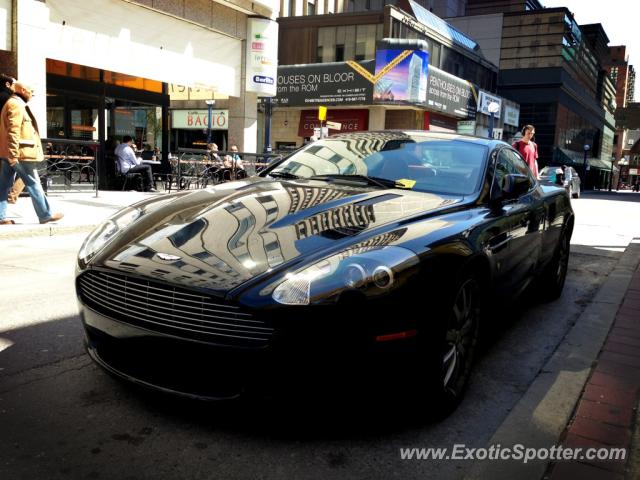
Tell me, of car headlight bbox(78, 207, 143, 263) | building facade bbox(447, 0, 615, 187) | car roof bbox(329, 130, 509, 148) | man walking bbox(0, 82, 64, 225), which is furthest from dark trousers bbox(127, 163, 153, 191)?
building facade bbox(447, 0, 615, 187)

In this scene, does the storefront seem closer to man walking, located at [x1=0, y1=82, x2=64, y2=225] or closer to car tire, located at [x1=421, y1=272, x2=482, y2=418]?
man walking, located at [x1=0, y1=82, x2=64, y2=225]

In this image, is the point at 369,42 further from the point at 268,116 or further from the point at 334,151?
the point at 334,151

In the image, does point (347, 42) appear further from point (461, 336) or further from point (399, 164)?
point (461, 336)

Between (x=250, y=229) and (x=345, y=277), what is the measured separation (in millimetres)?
645

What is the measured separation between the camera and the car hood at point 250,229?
2420 mm

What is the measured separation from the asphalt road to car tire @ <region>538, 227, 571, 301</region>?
1.80 m

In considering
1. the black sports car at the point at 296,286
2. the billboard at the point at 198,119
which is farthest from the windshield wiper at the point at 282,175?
the billboard at the point at 198,119

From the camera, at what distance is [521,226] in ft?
13.0

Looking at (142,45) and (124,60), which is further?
(142,45)

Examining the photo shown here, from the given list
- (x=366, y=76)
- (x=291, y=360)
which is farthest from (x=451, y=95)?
(x=291, y=360)

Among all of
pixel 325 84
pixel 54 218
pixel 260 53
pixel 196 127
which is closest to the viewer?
pixel 54 218

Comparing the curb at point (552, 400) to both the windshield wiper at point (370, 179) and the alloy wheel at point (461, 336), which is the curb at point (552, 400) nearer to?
the alloy wheel at point (461, 336)

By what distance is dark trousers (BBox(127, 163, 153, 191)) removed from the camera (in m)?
14.9

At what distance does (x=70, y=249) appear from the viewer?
7.30 m
